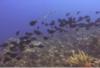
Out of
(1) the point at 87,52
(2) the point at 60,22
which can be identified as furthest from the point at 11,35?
(1) the point at 87,52

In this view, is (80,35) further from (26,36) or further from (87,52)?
(26,36)

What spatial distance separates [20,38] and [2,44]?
32cm

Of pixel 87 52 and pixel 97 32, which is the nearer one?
pixel 87 52

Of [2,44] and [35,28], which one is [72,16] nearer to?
[35,28]

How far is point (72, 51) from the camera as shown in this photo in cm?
644

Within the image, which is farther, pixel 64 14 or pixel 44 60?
pixel 64 14

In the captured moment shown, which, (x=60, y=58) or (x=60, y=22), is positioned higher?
(x=60, y=22)

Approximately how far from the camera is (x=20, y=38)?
22.2 ft

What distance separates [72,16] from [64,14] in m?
0.15

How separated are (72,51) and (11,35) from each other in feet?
3.64

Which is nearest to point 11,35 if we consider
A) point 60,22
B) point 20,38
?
point 20,38

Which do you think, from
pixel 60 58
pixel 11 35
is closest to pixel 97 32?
pixel 60 58

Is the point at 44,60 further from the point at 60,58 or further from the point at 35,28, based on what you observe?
the point at 35,28

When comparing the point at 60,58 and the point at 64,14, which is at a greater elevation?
the point at 64,14
